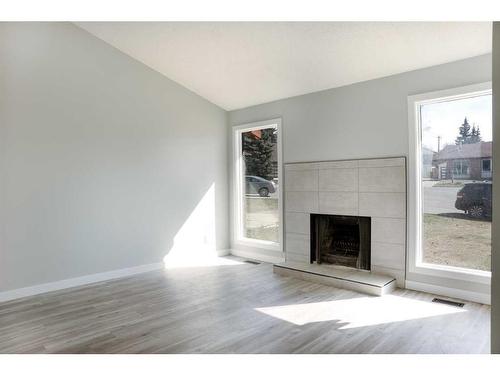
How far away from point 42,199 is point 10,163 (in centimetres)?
51

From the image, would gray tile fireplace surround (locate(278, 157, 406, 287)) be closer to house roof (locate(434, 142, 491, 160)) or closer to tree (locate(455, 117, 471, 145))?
house roof (locate(434, 142, 491, 160))

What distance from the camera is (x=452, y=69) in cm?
367

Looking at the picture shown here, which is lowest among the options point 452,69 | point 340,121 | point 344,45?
point 340,121

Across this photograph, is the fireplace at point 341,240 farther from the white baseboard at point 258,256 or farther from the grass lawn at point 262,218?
the grass lawn at point 262,218

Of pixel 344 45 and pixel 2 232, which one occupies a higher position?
pixel 344 45

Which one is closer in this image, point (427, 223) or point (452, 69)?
point (452, 69)

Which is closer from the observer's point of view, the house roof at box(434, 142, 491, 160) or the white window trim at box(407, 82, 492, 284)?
the house roof at box(434, 142, 491, 160)

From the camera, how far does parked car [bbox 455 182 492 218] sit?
3.59 m

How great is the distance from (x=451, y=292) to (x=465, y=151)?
151 cm

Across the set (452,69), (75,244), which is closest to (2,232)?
(75,244)

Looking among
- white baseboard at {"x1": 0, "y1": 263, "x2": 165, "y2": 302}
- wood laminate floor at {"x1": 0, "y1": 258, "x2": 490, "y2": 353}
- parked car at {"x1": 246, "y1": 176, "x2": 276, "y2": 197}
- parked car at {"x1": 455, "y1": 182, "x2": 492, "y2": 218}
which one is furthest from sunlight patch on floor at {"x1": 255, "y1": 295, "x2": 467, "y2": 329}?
parked car at {"x1": 246, "y1": 176, "x2": 276, "y2": 197}

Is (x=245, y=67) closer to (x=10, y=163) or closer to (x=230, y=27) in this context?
(x=230, y=27)

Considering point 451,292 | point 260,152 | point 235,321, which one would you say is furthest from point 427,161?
point 235,321

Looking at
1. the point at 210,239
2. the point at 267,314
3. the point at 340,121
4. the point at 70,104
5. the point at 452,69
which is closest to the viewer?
the point at 267,314
